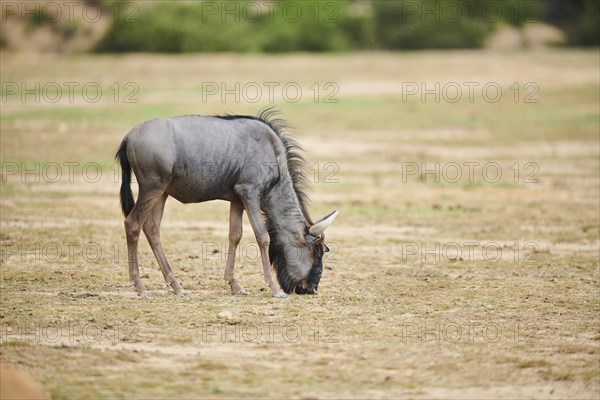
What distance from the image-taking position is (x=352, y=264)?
1373 centimetres

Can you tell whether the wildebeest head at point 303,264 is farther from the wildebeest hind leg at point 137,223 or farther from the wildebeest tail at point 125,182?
the wildebeest tail at point 125,182

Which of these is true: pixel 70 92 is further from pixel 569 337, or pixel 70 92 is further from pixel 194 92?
pixel 569 337

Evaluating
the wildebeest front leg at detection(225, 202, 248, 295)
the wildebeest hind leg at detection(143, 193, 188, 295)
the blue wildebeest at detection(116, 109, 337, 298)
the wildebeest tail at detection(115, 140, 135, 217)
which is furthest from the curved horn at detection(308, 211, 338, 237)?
the wildebeest tail at detection(115, 140, 135, 217)

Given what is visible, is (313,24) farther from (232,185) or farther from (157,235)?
(157,235)

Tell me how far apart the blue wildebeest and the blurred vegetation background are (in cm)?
3684

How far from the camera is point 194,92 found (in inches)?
1337

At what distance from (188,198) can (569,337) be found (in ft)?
14.2

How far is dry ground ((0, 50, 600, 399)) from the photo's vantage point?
8.76 metres

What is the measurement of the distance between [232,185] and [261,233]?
620mm

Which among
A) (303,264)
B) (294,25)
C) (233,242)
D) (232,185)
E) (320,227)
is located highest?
(294,25)

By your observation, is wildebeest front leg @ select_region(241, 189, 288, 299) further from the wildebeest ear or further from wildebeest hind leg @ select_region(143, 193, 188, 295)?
wildebeest hind leg @ select_region(143, 193, 188, 295)

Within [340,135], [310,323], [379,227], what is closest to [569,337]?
[310,323]

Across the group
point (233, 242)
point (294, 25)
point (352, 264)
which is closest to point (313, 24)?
point (294, 25)

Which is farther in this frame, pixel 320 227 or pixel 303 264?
pixel 303 264
